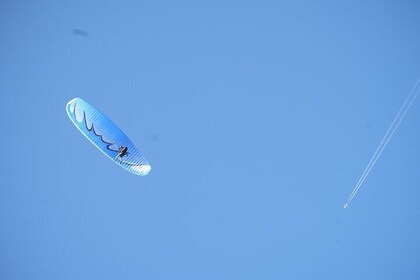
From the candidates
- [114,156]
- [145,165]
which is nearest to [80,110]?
[114,156]

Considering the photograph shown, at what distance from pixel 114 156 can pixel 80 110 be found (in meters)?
2.23

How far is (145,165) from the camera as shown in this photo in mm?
17250

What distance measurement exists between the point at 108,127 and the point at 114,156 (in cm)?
124

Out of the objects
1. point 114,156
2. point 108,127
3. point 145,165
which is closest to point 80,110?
point 108,127

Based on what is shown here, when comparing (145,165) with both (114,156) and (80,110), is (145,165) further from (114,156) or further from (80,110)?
(80,110)

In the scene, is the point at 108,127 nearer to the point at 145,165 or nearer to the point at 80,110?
the point at 80,110

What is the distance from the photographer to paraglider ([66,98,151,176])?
52.1 feet

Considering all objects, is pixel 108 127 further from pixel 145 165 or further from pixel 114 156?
pixel 145 165

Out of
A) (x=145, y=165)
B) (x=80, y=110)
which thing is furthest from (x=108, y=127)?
(x=145, y=165)

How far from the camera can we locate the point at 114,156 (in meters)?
16.6

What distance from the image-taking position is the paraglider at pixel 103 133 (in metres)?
15.9

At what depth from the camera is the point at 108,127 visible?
16.1 m

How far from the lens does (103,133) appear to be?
16234 mm

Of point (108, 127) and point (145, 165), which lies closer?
point (108, 127)
